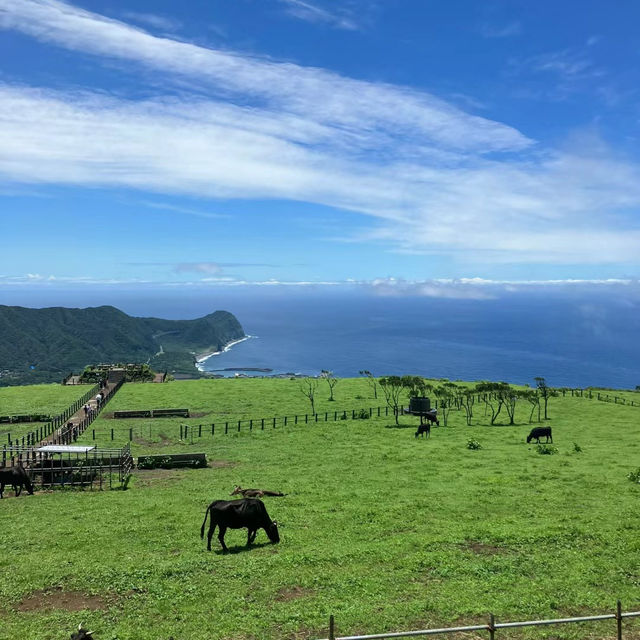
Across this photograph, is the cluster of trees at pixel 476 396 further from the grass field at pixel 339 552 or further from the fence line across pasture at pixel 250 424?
the grass field at pixel 339 552

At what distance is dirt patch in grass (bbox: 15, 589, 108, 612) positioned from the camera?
43.8 ft

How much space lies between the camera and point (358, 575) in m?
14.8

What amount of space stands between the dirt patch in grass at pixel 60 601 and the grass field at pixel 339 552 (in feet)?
0.18

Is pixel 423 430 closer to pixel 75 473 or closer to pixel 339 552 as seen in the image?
pixel 75 473

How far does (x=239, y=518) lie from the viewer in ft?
55.9

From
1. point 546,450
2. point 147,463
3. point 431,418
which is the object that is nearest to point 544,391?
point 431,418

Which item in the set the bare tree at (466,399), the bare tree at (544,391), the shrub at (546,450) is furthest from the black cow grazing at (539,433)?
the bare tree at (466,399)

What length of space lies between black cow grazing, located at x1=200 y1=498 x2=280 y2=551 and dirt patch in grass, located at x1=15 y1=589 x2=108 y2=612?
3.87 m

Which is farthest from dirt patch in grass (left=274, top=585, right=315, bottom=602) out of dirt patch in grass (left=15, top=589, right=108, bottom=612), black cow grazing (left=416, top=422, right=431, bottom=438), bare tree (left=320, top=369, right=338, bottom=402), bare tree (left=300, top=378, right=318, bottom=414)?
bare tree (left=320, top=369, right=338, bottom=402)

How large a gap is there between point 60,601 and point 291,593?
20.2 ft

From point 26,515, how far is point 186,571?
1065 cm

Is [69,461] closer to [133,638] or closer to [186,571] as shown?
[186,571]

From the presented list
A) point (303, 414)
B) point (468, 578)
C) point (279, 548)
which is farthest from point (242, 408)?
point (468, 578)

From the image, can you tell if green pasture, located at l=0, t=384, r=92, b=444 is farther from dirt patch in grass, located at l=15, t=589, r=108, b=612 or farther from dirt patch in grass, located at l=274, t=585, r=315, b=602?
dirt patch in grass, located at l=274, t=585, r=315, b=602
